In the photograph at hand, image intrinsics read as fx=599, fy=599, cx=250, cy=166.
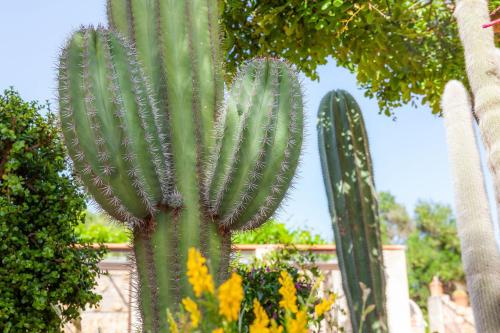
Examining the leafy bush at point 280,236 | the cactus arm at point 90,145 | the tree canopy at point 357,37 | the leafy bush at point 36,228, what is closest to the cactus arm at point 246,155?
the cactus arm at point 90,145

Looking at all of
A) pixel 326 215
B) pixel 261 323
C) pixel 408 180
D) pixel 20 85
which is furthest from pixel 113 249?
pixel 408 180

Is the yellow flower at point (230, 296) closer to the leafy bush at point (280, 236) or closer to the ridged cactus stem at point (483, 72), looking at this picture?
the ridged cactus stem at point (483, 72)

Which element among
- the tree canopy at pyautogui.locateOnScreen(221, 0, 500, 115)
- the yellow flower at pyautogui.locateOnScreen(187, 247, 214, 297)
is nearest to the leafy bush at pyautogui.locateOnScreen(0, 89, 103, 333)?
the tree canopy at pyautogui.locateOnScreen(221, 0, 500, 115)

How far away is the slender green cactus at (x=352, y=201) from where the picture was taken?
141 inches

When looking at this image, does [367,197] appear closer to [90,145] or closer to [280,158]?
[280,158]

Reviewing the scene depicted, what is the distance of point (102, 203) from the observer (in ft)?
8.26

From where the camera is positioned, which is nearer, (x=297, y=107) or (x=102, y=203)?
(x=102, y=203)

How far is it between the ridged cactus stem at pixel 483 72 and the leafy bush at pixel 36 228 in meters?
2.48

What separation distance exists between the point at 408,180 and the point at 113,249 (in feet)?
65.2

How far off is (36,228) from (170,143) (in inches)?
61.4

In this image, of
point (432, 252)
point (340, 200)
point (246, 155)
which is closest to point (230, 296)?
point (246, 155)

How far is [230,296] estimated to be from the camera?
3.70 ft

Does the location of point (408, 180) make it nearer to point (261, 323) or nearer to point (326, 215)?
point (326, 215)

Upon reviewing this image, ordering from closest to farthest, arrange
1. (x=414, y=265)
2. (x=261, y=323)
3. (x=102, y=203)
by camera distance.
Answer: (x=261, y=323)
(x=102, y=203)
(x=414, y=265)
